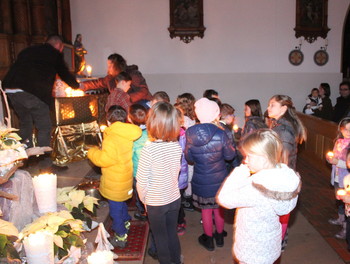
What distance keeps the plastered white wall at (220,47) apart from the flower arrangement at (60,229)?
8747 mm

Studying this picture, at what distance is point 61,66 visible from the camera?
4.69 meters

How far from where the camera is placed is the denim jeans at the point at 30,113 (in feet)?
14.5

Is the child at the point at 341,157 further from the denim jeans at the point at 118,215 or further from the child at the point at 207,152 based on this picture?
the denim jeans at the point at 118,215

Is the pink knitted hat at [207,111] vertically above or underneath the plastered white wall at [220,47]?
underneath

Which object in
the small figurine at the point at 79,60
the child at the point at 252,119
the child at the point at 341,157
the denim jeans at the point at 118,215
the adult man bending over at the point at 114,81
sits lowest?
the denim jeans at the point at 118,215

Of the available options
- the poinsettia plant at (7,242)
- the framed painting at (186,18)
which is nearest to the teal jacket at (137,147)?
the poinsettia plant at (7,242)

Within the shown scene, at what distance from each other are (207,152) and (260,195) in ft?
4.42

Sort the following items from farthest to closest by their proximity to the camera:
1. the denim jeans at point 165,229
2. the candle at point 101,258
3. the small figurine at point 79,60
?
the small figurine at point 79,60
the denim jeans at point 165,229
the candle at point 101,258

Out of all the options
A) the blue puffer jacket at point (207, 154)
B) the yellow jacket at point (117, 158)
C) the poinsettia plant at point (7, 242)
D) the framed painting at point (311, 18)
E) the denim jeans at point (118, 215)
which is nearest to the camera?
the poinsettia plant at point (7, 242)

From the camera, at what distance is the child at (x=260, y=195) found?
2.25 metres

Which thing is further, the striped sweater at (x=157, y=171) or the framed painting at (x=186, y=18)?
the framed painting at (x=186, y=18)

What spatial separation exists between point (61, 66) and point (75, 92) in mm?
1338

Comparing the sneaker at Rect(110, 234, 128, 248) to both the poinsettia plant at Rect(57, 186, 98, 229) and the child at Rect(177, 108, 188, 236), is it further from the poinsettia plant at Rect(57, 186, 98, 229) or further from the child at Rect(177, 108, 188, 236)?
the poinsettia plant at Rect(57, 186, 98, 229)

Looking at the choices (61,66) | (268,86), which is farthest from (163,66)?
(61,66)
